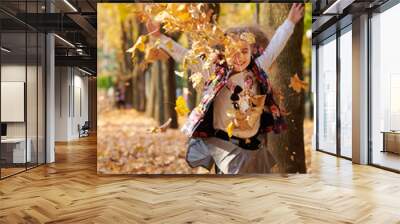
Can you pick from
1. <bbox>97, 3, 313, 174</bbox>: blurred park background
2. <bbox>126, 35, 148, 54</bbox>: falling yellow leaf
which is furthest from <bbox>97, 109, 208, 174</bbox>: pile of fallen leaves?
<bbox>126, 35, 148, 54</bbox>: falling yellow leaf

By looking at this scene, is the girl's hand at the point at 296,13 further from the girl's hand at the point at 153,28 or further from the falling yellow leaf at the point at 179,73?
the girl's hand at the point at 153,28

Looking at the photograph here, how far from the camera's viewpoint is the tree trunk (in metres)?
6.18

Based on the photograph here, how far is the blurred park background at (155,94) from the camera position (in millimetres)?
6137

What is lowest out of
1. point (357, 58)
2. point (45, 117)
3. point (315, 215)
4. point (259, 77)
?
point (315, 215)

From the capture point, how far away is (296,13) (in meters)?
6.18

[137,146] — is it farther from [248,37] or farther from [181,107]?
[248,37]

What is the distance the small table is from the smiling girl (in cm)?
205

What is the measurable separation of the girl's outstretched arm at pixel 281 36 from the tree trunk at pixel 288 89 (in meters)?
0.06

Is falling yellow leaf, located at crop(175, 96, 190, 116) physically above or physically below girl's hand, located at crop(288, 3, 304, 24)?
below

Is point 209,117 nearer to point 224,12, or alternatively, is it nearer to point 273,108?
point 273,108

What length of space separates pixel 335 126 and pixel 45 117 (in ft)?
20.9

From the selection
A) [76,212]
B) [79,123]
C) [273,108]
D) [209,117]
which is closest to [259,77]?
[273,108]

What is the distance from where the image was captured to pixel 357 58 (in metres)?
7.95

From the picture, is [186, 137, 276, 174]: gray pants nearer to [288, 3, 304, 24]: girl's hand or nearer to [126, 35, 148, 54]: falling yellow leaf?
[126, 35, 148, 54]: falling yellow leaf
